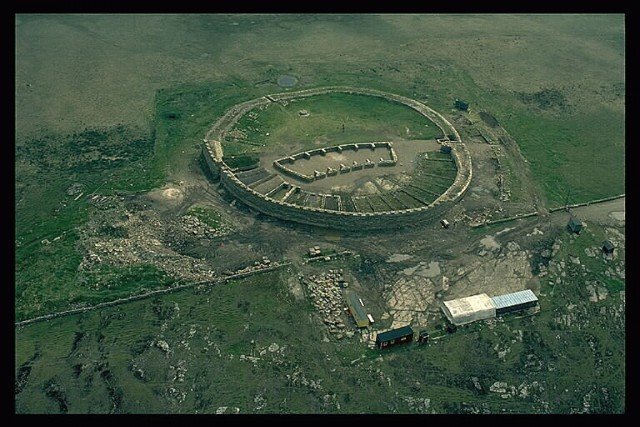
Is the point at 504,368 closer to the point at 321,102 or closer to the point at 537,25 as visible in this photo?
the point at 321,102

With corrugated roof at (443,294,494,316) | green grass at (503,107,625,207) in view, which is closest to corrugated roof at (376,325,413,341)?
corrugated roof at (443,294,494,316)

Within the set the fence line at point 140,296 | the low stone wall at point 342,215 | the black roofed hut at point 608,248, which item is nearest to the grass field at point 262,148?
the fence line at point 140,296

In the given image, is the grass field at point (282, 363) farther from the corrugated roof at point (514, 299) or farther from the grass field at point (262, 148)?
the corrugated roof at point (514, 299)

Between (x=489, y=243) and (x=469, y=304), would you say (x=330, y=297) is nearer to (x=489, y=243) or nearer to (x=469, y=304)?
(x=469, y=304)

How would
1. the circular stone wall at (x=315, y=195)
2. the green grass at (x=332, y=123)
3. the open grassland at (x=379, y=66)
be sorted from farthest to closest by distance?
the open grassland at (x=379, y=66) → the green grass at (x=332, y=123) → the circular stone wall at (x=315, y=195)

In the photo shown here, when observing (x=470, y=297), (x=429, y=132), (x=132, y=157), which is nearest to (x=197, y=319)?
(x=470, y=297)

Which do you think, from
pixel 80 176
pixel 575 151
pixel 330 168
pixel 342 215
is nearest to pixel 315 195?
pixel 342 215
